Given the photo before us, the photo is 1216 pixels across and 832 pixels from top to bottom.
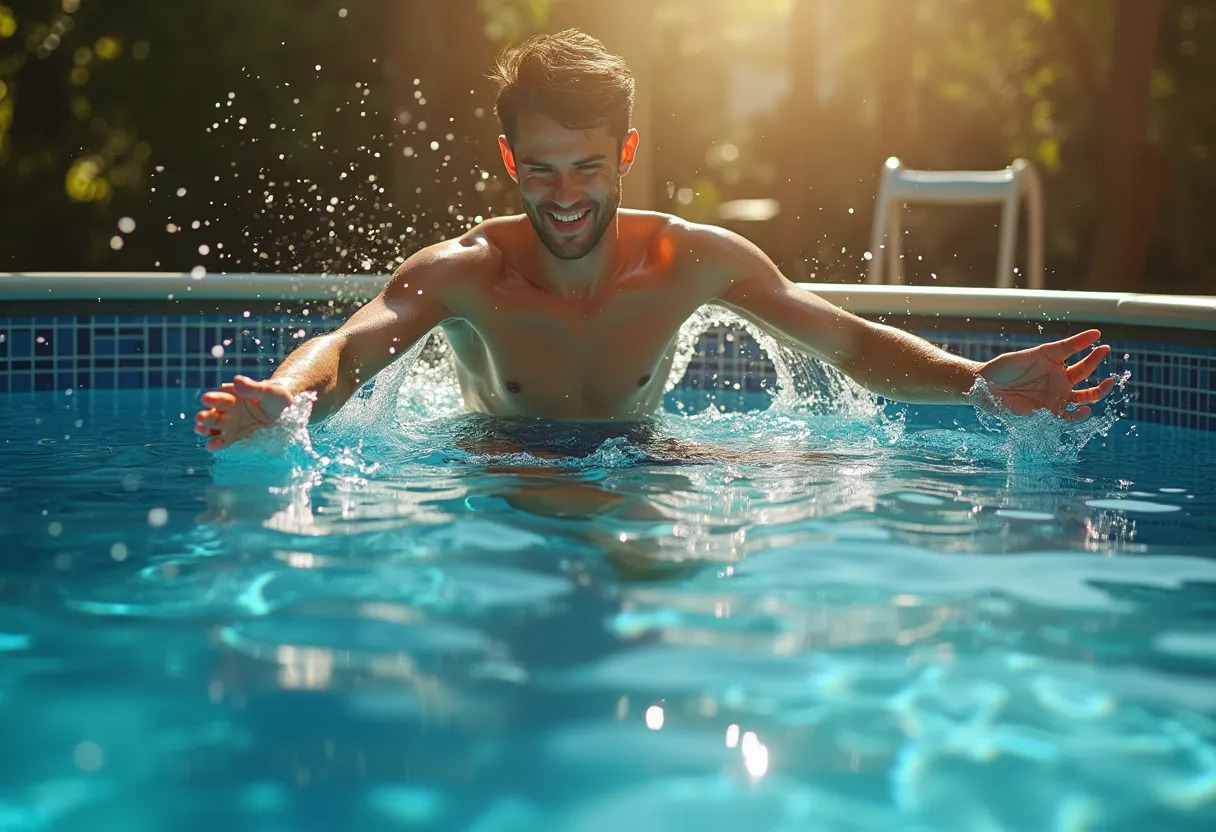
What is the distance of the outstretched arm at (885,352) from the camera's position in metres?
3.30

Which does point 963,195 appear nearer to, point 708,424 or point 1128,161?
point 708,424

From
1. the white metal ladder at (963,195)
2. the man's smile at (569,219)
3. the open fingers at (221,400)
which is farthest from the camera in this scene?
the white metal ladder at (963,195)

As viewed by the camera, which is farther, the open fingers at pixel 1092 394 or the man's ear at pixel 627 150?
the man's ear at pixel 627 150

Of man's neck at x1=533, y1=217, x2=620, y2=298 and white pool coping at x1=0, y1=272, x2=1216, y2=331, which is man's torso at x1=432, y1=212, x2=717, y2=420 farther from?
white pool coping at x1=0, y1=272, x2=1216, y2=331

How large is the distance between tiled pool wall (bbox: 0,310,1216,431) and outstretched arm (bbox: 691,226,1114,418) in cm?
135

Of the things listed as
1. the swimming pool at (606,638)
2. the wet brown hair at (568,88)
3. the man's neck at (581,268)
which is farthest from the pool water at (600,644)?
the wet brown hair at (568,88)

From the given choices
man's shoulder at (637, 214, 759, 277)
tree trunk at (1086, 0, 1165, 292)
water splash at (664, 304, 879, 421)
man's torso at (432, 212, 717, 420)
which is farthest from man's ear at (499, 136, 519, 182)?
tree trunk at (1086, 0, 1165, 292)

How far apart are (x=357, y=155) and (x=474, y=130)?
1.13 metres

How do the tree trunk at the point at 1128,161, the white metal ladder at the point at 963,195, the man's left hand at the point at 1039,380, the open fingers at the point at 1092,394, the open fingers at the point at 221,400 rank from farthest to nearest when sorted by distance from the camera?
1. the tree trunk at the point at 1128,161
2. the white metal ladder at the point at 963,195
3. the man's left hand at the point at 1039,380
4. the open fingers at the point at 1092,394
5. the open fingers at the point at 221,400

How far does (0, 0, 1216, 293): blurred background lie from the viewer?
350 inches

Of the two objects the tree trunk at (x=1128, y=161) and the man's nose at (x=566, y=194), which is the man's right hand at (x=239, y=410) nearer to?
the man's nose at (x=566, y=194)

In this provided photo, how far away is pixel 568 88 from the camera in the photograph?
3410 mm

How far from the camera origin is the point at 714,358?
5.55 m

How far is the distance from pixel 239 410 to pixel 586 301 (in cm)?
134
